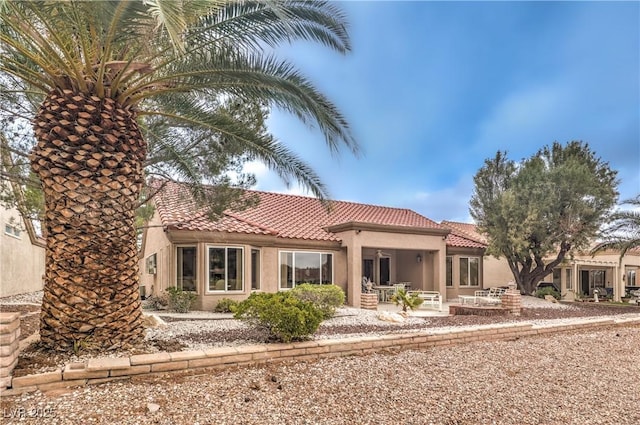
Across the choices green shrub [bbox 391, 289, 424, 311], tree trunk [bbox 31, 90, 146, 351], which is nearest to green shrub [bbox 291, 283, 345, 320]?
green shrub [bbox 391, 289, 424, 311]

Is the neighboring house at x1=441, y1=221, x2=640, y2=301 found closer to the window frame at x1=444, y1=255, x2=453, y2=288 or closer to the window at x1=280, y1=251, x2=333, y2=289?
the window frame at x1=444, y1=255, x2=453, y2=288

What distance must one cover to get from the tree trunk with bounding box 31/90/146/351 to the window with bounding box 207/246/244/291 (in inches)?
366

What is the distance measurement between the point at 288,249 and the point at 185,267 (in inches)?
177

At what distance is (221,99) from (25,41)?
4594 mm

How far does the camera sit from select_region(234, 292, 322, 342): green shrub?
8148 mm

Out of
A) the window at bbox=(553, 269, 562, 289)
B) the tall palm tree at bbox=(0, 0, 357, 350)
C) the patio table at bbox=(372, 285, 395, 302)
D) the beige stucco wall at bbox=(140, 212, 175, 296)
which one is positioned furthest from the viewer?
the window at bbox=(553, 269, 562, 289)

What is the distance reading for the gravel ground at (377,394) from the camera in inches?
213

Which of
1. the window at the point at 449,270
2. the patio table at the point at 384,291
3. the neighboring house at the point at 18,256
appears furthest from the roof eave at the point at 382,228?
the neighboring house at the point at 18,256

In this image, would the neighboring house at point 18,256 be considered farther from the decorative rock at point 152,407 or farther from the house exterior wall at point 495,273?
the house exterior wall at point 495,273

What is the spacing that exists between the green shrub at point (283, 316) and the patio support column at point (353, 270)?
10295 mm

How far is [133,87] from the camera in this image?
302 inches

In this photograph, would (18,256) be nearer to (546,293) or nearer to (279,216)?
(279,216)

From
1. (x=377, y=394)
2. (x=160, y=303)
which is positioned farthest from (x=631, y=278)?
(x=377, y=394)

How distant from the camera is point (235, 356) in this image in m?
7.40
